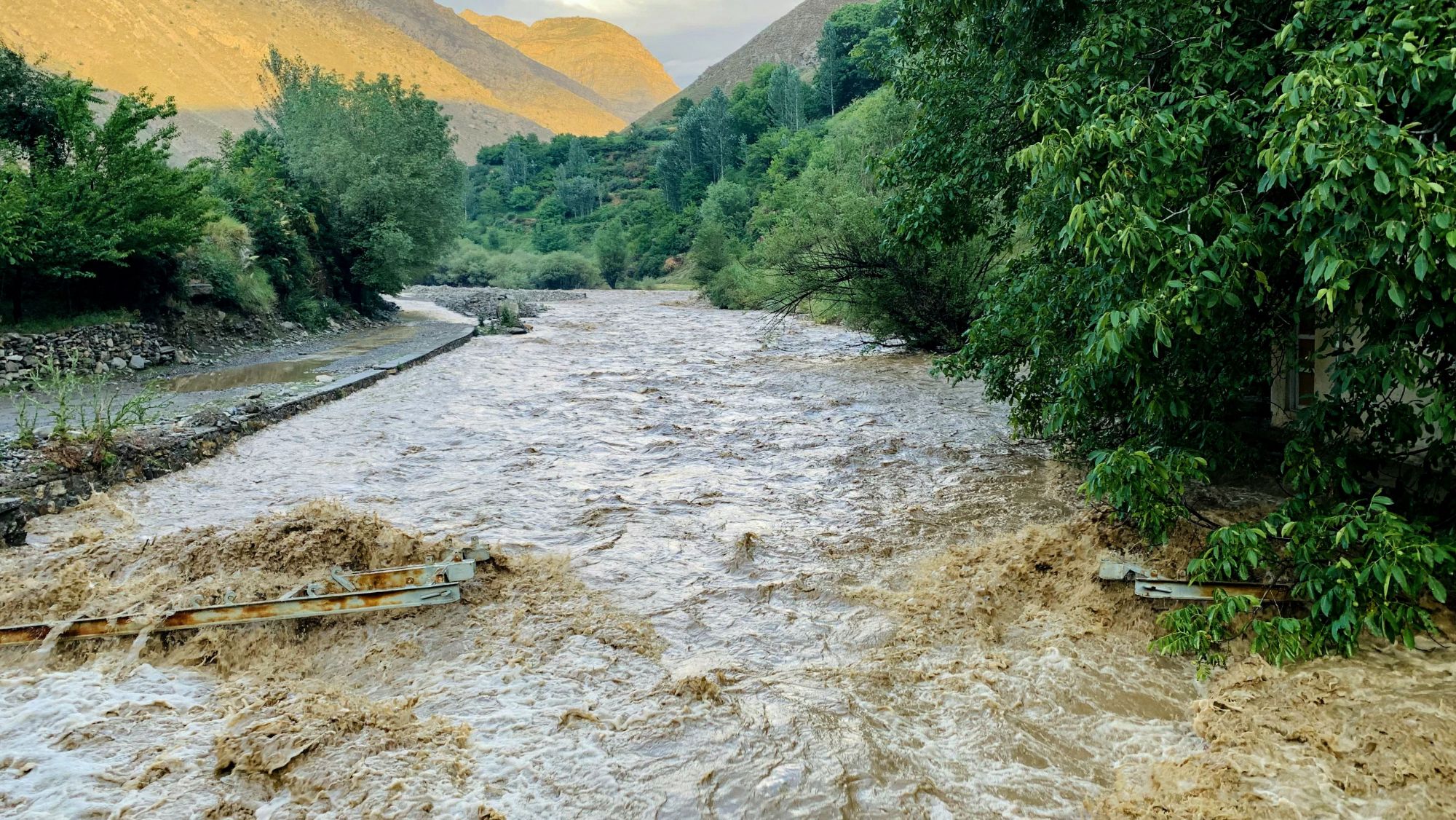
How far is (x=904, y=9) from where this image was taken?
9.91m

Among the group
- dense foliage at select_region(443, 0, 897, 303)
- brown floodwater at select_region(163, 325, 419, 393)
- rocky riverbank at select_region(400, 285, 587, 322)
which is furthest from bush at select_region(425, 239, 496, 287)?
brown floodwater at select_region(163, 325, 419, 393)

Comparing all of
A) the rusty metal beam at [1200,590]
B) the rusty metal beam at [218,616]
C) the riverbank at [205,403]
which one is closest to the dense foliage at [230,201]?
the riverbank at [205,403]

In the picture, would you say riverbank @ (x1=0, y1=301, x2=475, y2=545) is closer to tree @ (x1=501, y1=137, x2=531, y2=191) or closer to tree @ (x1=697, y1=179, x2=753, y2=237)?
tree @ (x1=697, y1=179, x2=753, y2=237)

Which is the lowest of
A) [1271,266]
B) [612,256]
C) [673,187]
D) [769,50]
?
[1271,266]

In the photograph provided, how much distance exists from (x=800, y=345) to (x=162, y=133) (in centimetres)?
1554

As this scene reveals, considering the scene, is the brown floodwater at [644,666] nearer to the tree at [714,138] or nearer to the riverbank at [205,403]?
the riverbank at [205,403]

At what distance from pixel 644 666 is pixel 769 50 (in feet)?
607

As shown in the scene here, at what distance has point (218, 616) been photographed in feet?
18.7

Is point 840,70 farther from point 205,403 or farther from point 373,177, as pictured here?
point 205,403

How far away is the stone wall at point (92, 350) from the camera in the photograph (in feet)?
49.1

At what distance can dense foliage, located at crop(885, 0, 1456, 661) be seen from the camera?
4.05m

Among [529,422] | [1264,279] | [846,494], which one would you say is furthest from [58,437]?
[1264,279]

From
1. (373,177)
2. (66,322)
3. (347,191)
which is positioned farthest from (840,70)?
(66,322)

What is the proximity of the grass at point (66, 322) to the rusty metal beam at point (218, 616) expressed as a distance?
1282 centimetres
